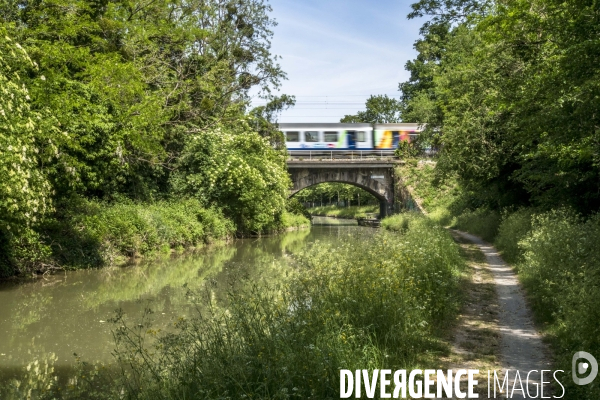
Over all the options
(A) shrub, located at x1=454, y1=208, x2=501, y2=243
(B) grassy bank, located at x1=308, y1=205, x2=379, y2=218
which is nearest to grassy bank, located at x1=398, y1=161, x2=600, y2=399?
(A) shrub, located at x1=454, y1=208, x2=501, y2=243

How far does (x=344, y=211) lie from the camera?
7494cm

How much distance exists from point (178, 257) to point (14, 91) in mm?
10320

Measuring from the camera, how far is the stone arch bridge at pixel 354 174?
45.4 m

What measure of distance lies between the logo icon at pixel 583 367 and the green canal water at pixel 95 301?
11.4ft

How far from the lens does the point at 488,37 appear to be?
14445mm

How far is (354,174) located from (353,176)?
0.16 meters

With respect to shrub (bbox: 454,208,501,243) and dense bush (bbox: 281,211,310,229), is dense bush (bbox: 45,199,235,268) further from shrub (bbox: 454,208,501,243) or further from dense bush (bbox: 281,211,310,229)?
dense bush (bbox: 281,211,310,229)

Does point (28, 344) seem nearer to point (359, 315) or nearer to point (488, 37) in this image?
point (359, 315)

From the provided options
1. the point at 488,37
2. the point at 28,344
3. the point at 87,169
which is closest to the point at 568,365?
the point at 28,344

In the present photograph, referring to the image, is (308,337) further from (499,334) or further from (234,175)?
(234,175)

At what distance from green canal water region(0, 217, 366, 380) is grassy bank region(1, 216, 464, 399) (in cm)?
58

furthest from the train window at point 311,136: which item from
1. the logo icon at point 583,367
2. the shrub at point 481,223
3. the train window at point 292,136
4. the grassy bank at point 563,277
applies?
the logo icon at point 583,367

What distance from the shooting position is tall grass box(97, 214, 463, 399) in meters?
5.53

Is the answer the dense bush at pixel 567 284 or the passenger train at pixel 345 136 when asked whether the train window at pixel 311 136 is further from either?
the dense bush at pixel 567 284
